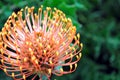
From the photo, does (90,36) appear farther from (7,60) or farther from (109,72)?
(7,60)

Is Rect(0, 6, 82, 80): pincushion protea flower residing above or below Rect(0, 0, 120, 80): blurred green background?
above

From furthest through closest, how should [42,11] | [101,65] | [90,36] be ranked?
[101,65], [90,36], [42,11]

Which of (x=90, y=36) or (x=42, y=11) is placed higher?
(x=42, y=11)

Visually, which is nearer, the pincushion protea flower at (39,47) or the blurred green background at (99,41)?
the pincushion protea flower at (39,47)

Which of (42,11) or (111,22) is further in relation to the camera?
(111,22)

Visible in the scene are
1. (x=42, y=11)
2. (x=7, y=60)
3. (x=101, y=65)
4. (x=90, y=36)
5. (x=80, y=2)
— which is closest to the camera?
(x=7, y=60)

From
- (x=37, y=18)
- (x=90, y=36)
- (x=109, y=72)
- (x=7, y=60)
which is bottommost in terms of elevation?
(x=109, y=72)

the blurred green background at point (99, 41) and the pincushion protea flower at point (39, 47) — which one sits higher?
the pincushion protea flower at point (39, 47)

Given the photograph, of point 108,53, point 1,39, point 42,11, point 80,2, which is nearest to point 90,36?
point 108,53
